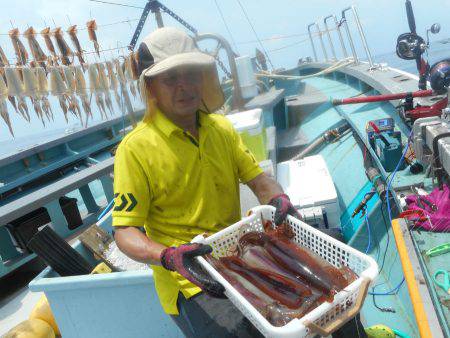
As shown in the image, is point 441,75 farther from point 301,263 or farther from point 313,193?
point 301,263

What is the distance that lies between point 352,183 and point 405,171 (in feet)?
4.70

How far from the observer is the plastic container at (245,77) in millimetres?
7496

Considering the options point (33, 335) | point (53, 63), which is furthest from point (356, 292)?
point (53, 63)

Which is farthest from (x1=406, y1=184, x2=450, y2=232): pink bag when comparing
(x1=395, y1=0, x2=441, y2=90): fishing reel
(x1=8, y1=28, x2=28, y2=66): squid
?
(x1=8, y1=28, x2=28, y2=66): squid

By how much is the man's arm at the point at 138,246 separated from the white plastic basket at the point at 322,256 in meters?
0.21

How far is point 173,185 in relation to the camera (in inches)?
75.5

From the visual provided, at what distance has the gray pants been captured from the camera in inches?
66.7

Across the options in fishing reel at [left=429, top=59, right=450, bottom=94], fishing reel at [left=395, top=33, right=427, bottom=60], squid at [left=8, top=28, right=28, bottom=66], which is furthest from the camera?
squid at [left=8, top=28, right=28, bottom=66]

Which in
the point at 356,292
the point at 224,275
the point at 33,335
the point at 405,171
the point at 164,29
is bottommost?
the point at 33,335

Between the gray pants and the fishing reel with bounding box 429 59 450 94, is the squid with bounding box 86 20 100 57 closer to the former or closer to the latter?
the fishing reel with bounding box 429 59 450 94

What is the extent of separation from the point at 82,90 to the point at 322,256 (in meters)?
9.57

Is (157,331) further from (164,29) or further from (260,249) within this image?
(164,29)

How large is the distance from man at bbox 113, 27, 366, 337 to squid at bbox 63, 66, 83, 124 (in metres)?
8.19

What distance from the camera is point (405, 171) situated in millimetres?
3402
